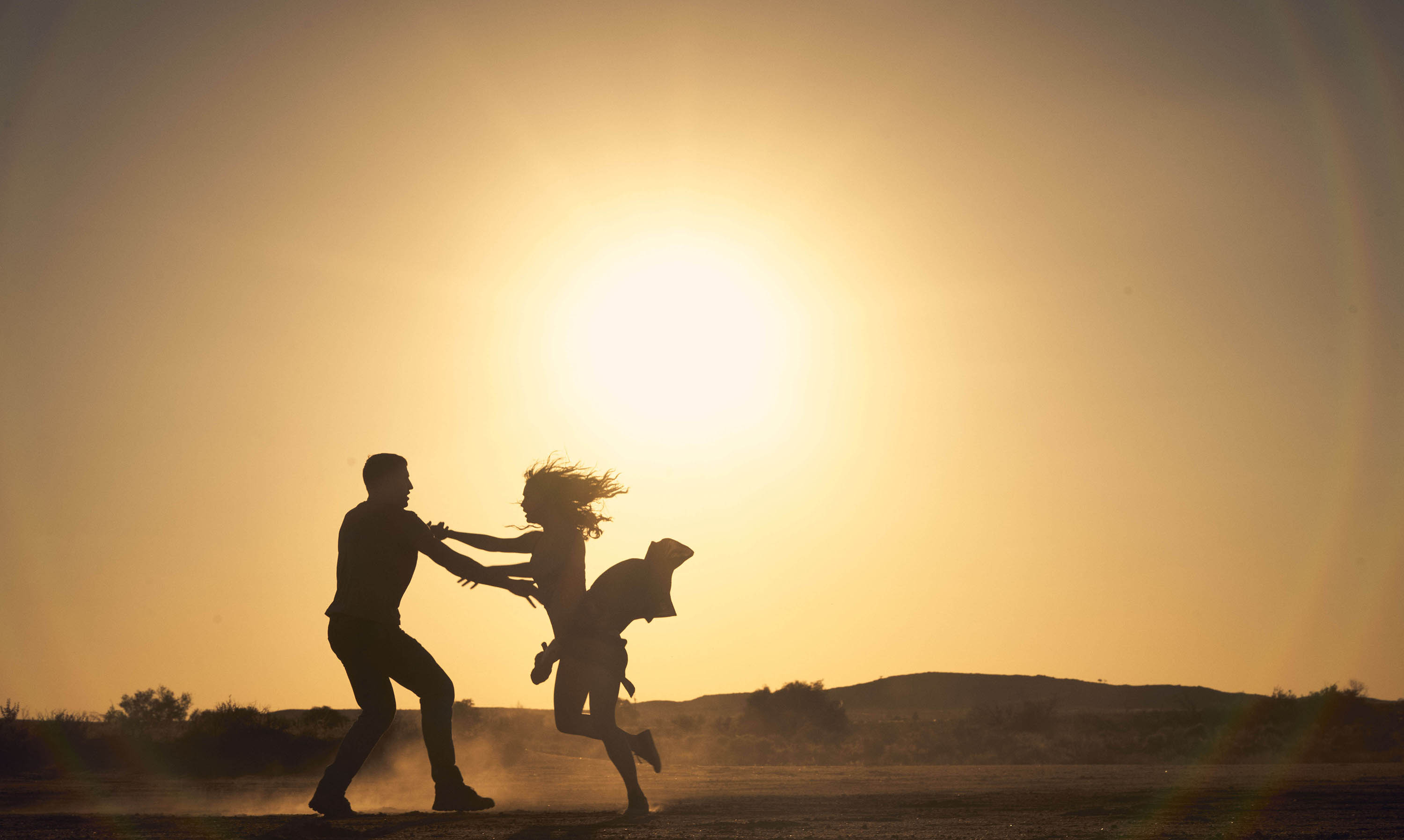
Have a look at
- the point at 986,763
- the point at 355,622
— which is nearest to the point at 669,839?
the point at 355,622

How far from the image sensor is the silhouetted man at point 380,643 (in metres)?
7.04

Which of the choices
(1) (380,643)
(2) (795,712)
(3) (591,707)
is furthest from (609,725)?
(2) (795,712)

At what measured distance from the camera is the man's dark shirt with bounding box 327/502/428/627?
7.17 m

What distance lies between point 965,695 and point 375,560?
101 m

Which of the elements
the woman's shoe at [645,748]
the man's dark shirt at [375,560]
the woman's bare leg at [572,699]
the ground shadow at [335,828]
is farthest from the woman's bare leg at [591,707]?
the man's dark shirt at [375,560]

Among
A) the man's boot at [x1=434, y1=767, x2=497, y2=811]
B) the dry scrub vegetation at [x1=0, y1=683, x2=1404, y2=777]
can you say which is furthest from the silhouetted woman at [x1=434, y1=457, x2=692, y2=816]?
the dry scrub vegetation at [x1=0, y1=683, x2=1404, y2=777]

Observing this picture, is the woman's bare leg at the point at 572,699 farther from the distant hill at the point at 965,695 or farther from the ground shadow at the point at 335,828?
the distant hill at the point at 965,695

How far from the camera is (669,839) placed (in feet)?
19.0

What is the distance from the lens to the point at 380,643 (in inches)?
281

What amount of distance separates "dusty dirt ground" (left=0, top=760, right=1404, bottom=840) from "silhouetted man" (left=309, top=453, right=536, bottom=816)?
288 millimetres

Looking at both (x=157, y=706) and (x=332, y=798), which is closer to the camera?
(x=332, y=798)

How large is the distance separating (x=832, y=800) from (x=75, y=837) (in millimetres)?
6060

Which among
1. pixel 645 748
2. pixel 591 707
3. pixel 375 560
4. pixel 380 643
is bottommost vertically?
pixel 645 748

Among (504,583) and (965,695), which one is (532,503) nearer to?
(504,583)
